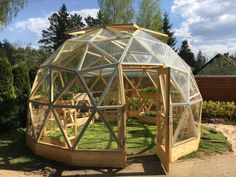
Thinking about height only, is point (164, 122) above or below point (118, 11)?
below

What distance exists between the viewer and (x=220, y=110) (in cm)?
1415

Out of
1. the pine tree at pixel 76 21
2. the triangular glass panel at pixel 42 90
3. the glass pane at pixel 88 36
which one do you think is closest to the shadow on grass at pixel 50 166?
the triangular glass panel at pixel 42 90

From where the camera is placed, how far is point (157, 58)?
8.84m

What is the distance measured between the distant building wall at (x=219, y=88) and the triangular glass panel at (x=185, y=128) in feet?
26.5

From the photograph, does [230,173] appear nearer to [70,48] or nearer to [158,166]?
[158,166]

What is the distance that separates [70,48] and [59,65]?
30.4 inches

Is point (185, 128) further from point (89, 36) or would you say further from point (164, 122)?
point (89, 36)

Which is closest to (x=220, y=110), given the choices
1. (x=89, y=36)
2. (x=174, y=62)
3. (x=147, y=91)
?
(x=147, y=91)

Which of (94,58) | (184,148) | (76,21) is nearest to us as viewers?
(184,148)

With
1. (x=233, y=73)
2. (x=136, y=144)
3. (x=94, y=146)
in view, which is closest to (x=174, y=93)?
(x=136, y=144)

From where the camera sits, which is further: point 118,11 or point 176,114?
point 118,11

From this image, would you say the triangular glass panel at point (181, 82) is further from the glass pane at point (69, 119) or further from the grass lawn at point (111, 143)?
the glass pane at point (69, 119)

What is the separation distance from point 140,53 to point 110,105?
1.70 m

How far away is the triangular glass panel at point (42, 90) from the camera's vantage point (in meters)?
9.46
